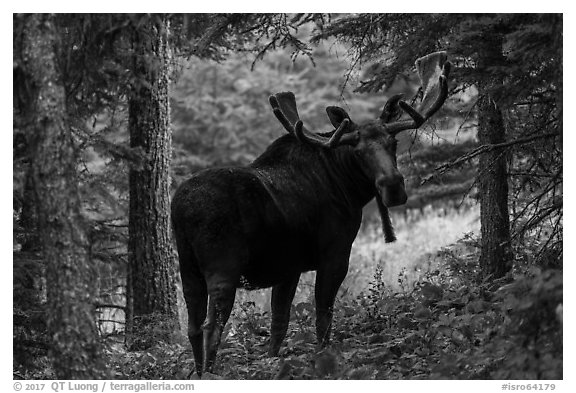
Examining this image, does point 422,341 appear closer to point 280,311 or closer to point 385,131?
point 280,311

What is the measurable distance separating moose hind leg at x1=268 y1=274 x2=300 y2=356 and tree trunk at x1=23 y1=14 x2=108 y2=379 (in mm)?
2638

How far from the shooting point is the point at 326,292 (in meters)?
8.98

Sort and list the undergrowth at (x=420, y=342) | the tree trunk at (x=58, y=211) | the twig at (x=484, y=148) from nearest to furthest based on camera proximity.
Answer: the undergrowth at (x=420, y=342)
the tree trunk at (x=58, y=211)
the twig at (x=484, y=148)

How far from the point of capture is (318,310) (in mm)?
9102

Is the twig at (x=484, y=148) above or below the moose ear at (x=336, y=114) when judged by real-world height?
below

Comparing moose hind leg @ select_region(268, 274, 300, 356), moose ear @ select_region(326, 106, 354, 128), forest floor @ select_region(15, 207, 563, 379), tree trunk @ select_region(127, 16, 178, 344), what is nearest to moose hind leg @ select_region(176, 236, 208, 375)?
forest floor @ select_region(15, 207, 563, 379)

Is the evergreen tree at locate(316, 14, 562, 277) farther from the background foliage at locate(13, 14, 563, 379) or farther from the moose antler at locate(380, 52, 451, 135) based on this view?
the moose antler at locate(380, 52, 451, 135)

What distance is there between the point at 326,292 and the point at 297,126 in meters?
1.66

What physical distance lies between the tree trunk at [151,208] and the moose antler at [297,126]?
2208 millimetres

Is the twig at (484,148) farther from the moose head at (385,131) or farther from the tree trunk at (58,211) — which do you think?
the tree trunk at (58,211)

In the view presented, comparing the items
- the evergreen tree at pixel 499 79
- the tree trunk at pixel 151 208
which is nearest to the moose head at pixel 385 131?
the evergreen tree at pixel 499 79

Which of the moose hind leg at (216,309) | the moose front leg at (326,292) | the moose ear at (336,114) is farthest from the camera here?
the moose ear at (336,114)

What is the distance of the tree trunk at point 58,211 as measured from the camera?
6.95 meters

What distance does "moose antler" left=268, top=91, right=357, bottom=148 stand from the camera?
8695 millimetres
